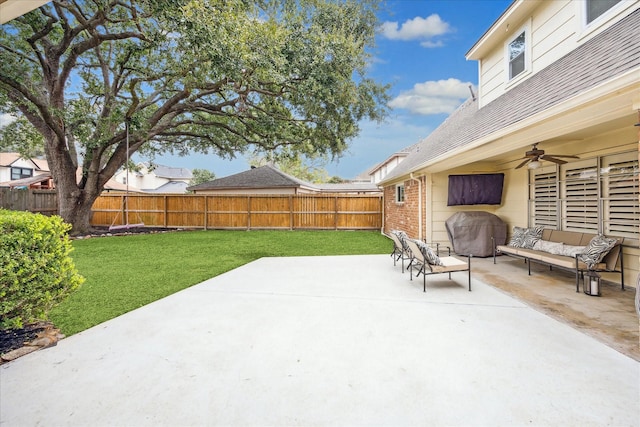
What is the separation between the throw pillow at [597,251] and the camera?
4.80m

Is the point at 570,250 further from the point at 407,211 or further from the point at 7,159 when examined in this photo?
the point at 7,159

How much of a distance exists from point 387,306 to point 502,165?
6612 mm

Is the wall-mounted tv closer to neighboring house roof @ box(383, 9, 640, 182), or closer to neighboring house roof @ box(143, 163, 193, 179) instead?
neighboring house roof @ box(383, 9, 640, 182)

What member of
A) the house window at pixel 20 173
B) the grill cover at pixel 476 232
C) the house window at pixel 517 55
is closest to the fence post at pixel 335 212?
the grill cover at pixel 476 232

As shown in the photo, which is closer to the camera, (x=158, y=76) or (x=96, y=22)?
(x=96, y=22)

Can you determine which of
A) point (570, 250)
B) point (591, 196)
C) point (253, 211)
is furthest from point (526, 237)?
point (253, 211)

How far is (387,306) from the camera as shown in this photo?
4289 mm

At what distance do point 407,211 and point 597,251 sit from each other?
5732mm

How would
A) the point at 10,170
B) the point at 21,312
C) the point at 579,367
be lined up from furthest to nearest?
the point at 10,170 < the point at 21,312 < the point at 579,367

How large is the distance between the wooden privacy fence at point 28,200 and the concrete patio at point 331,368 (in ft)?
47.1

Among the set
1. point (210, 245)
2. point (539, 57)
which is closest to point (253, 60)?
point (210, 245)

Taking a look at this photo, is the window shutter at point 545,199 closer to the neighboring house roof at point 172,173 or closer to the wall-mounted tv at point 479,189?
the wall-mounted tv at point 479,189

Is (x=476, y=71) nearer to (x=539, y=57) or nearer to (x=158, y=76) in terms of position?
(x=539, y=57)

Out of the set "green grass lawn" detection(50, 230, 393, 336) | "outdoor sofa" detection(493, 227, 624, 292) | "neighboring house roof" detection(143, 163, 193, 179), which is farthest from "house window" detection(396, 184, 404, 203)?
"neighboring house roof" detection(143, 163, 193, 179)
